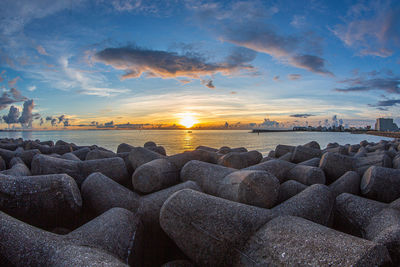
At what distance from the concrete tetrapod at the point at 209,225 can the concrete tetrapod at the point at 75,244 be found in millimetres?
499

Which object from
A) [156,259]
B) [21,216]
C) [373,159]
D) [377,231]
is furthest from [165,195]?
[373,159]

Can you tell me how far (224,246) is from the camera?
249 cm

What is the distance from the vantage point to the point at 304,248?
6.89 feet

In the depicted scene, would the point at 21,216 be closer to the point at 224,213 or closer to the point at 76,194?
the point at 76,194

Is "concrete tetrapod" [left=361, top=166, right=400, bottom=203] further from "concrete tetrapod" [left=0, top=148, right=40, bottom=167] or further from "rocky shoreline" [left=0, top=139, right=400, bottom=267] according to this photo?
"concrete tetrapod" [left=0, top=148, right=40, bottom=167]

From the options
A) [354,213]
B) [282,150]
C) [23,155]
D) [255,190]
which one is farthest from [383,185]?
[23,155]

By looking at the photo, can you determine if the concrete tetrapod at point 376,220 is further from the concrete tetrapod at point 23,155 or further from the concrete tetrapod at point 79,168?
the concrete tetrapod at point 23,155

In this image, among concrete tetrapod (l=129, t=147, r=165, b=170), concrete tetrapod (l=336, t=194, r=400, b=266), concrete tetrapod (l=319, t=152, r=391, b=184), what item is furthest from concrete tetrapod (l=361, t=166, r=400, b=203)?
concrete tetrapod (l=129, t=147, r=165, b=170)

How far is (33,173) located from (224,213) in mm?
4397

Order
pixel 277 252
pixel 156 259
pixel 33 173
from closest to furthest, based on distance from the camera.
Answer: pixel 277 252, pixel 156 259, pixel 33 173

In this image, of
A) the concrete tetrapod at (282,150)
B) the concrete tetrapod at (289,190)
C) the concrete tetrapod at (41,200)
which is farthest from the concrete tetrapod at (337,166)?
the concrete tetrapod at (41,200)

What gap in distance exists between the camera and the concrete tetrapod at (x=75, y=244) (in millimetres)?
2105

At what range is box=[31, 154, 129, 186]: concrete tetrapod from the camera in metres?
5.06

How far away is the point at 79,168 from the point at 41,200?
203 cm
